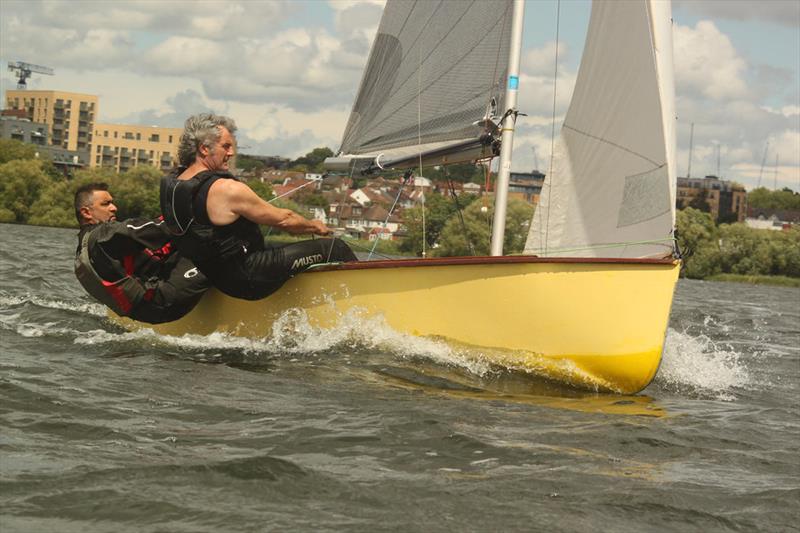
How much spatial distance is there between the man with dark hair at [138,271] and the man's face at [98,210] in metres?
0.06

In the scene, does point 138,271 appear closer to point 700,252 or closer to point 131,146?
point 700,252

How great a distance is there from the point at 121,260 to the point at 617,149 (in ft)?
10.8

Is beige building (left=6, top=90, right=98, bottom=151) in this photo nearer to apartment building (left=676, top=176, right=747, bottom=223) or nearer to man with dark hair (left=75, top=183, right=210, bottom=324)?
apartment building (left=676, top=176, right=747, bottom=223)

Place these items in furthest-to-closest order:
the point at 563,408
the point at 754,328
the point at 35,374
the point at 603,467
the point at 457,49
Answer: the point at 754,328
the point at 457,49
the point at 563,408
the point at 35,374
the point at 603,467

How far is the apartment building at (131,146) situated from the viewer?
5266 inches

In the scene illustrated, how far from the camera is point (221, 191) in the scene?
670 cm

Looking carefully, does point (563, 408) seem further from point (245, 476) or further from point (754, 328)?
point (754, 328)

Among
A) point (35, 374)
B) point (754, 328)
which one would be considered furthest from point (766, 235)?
point (35, 374)

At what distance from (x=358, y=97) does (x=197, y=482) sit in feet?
19.4

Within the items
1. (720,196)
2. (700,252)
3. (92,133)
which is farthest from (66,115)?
(700,252)

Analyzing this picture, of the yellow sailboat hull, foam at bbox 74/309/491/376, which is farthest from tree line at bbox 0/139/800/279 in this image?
the yellow sailboat hull

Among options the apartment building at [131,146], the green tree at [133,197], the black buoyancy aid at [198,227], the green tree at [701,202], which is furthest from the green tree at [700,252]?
the apartment building at [131,146]

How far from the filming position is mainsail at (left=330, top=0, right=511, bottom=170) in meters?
7.78

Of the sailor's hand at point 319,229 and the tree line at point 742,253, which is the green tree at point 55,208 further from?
the sailor's hand at point 319,229
